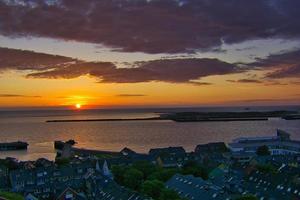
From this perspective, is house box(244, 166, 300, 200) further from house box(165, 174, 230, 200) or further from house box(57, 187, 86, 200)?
house box(57, 187, 86, 200)

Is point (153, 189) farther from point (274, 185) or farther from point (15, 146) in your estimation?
point (15, 146)

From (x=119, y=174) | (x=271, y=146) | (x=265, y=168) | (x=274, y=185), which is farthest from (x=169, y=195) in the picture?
(x=271, y=146)

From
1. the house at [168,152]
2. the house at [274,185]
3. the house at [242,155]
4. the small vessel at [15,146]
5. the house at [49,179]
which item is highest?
the house at [274,185]

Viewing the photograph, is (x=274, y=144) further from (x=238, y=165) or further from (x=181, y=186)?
(x=181, y=186)

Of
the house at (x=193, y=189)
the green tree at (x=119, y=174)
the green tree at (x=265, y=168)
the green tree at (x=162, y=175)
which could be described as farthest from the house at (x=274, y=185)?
the green tree at (x=119, y=174)

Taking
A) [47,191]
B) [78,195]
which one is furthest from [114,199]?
[47,191]

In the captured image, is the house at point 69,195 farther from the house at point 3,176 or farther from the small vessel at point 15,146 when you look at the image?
the small vessel at point 15,146
